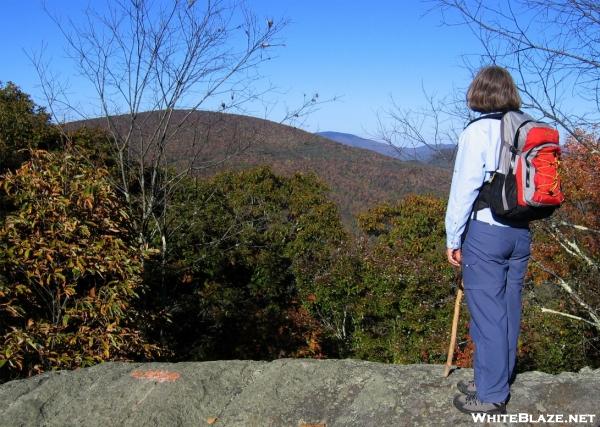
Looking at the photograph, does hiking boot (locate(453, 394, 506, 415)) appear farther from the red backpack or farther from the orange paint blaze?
the orange paint blaze

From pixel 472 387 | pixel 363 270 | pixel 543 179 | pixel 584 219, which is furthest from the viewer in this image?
pixel 363 270

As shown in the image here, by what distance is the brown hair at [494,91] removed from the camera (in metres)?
2.41

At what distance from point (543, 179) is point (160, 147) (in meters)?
4.45

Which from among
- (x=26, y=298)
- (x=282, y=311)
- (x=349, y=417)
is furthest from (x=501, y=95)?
(x=282, y=311)

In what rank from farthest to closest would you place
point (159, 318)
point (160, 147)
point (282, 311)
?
1. point (282, 311)
2. point (160, 147)
3. point (159, 318)

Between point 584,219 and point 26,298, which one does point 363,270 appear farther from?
point 26,298

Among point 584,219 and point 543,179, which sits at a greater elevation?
point 543,179

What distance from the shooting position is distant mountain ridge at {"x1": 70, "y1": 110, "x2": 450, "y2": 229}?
21.0 feet

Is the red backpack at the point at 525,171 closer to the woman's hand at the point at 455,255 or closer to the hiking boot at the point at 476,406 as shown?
the woman's hand at the point at 455,255

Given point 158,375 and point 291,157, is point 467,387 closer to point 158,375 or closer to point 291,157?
point 158,375

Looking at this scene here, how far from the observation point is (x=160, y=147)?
5.94m

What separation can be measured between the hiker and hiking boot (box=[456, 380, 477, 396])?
57 millimetres

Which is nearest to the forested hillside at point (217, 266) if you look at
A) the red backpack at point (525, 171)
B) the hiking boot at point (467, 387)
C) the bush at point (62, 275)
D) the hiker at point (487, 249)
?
the bush at point (62, 275)

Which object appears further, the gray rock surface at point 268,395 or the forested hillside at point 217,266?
the forested hillside at point 217,266
